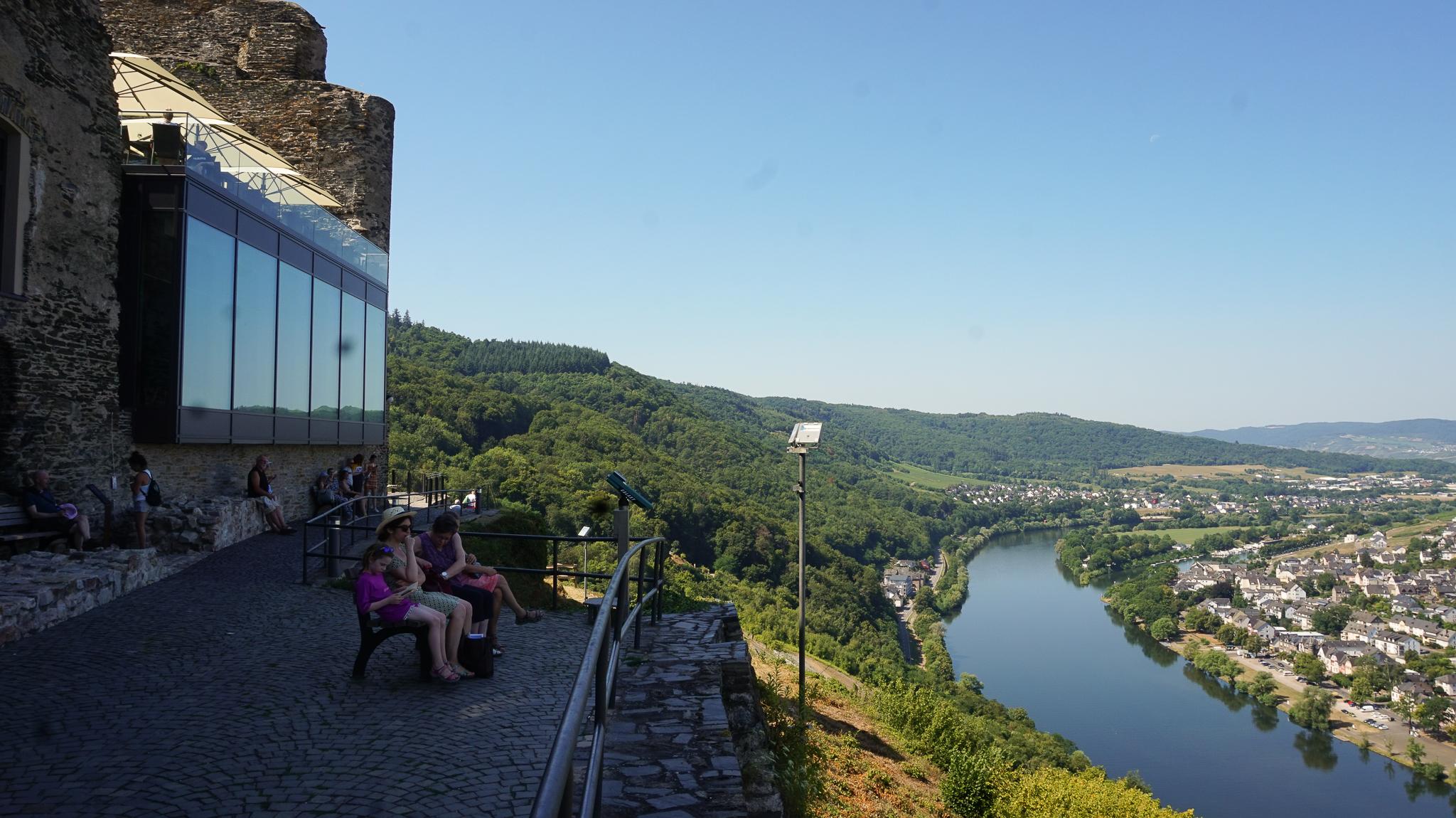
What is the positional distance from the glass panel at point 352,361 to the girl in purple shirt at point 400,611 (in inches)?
488

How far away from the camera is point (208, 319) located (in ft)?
40.3

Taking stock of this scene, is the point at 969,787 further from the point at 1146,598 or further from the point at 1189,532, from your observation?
the point at 1189,532

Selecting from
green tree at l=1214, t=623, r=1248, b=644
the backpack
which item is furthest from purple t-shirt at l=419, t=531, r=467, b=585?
green tree at l=1214, t=623, r=1248, b=644

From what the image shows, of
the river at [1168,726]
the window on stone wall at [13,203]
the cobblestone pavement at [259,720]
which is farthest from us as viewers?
the river at [1168,726]

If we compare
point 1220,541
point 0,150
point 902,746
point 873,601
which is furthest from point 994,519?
point 0,150

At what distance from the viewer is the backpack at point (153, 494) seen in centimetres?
1104

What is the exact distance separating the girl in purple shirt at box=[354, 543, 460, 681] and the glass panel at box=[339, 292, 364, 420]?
12.4 meters

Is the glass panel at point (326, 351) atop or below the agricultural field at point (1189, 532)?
atop

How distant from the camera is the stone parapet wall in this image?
6.91m

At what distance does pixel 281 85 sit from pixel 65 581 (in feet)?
47.8

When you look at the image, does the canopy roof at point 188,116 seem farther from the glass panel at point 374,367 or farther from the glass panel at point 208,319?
the glass panel at point 374,367

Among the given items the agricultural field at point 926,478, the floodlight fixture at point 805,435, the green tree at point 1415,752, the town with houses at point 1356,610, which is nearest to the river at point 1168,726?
the green tree at point 1415,752

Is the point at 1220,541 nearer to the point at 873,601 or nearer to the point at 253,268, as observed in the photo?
the point at 873,601

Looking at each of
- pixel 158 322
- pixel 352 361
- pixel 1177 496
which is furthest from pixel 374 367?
pixel 1177 496
